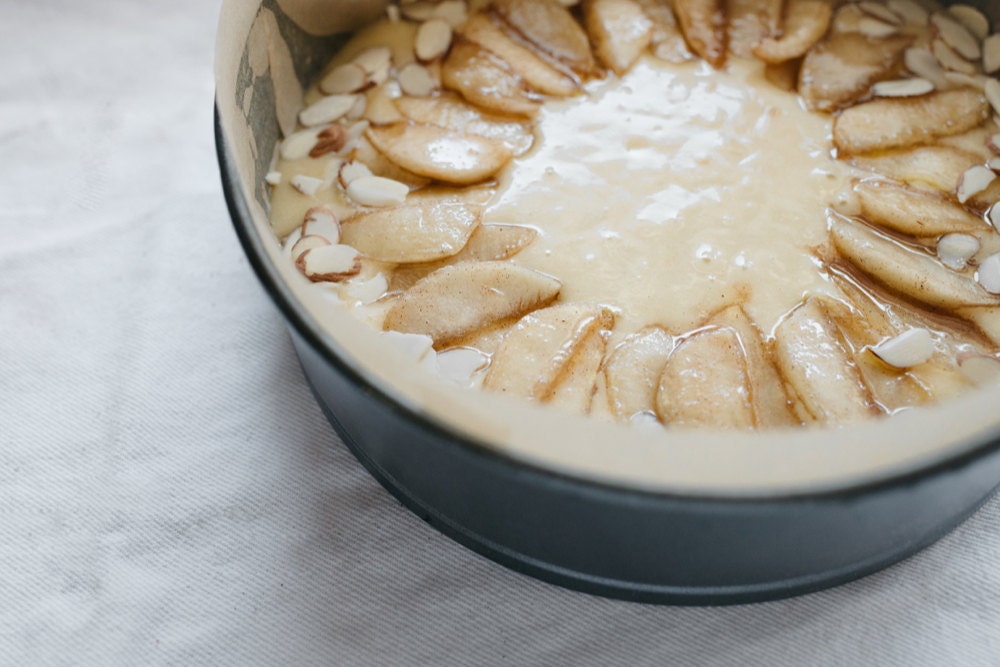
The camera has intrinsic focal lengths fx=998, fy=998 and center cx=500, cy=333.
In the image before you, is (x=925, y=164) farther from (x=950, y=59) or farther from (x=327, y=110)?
(x=327, y=110)

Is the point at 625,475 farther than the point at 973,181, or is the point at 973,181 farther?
the point at 973,181

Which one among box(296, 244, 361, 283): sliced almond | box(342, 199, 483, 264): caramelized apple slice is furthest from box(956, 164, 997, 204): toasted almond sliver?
box(296, 244, 361, 283): sliced almond

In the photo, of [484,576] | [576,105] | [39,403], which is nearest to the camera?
[484,576]

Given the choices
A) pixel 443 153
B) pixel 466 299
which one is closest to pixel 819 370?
pixel 466 299

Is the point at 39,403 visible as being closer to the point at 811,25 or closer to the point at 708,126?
the point at 708,126

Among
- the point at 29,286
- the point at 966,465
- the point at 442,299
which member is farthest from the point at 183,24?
the point at 966,465

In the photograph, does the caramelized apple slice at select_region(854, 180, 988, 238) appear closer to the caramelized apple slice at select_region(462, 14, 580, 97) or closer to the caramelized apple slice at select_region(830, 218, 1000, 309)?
the caramelized apple slice at select_region(830, 218, 1000, 309)
